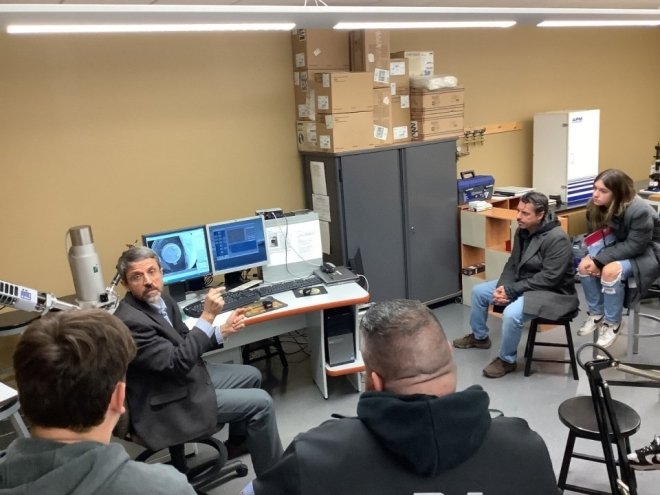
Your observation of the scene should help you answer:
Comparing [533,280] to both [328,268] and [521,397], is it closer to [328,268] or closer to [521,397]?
[521,397]

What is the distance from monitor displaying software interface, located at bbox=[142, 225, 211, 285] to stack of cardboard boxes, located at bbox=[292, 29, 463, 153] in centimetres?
130

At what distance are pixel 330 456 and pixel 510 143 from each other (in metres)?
5.23

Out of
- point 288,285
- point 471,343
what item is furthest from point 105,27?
point 471,343

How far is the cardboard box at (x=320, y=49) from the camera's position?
4.40 m

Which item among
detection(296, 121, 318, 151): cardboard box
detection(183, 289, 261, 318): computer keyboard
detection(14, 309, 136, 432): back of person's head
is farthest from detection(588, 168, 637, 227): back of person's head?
detection(14, 309, 136, 432): back of person's head

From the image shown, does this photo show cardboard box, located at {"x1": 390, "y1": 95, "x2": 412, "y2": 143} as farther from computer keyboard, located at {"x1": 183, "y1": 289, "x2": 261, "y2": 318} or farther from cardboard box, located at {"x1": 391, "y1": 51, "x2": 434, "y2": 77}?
computer keyboard, located at {"x1": 183, "y1": 289, "x2": 261, "y2": 318}

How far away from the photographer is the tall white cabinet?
5586mm

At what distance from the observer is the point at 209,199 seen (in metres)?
4.46

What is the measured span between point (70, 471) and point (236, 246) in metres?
2.64

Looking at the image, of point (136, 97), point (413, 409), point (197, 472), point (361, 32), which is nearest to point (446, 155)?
point (361, 32)

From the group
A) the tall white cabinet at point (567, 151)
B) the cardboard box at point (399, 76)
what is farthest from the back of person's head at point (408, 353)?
the tall white cabinet at point (567, 151)

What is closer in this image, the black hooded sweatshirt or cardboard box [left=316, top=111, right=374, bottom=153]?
the black hooded sweatshirt

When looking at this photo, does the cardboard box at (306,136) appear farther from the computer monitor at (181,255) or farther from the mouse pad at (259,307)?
the mouse pad at (259,307)

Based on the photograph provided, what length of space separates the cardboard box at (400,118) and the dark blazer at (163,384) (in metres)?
2.67
